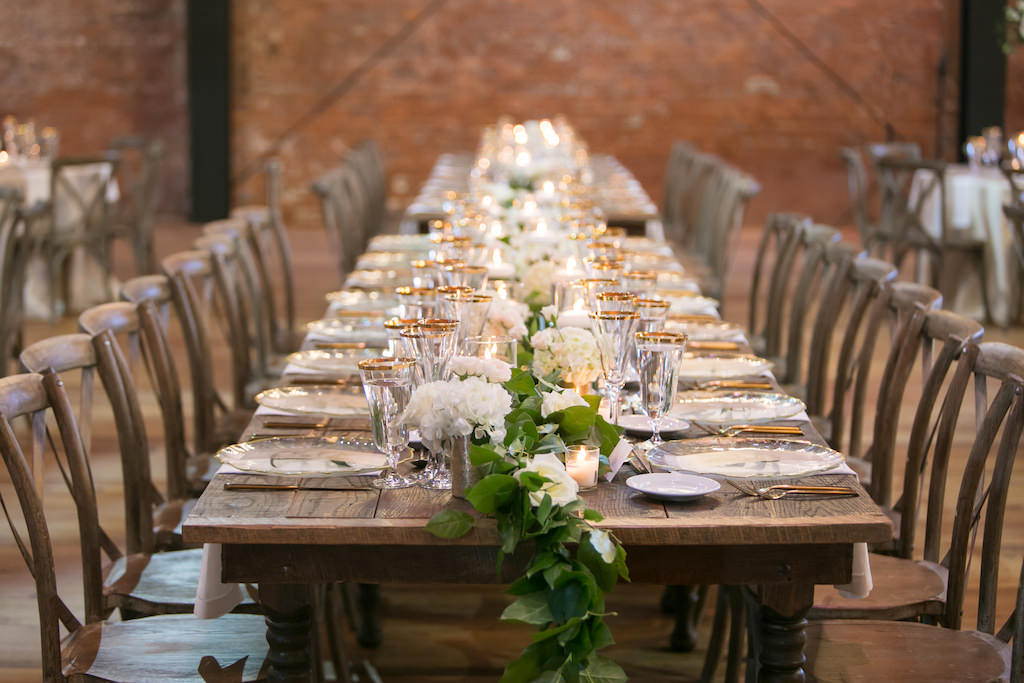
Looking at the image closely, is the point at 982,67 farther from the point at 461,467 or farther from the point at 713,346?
the point at 461,467

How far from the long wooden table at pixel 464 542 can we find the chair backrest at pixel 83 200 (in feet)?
18.2

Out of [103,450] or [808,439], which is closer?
[808,439]

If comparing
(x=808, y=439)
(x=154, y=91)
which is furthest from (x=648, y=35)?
(x=808, y=439)

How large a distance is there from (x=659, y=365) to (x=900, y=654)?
0.66 metres

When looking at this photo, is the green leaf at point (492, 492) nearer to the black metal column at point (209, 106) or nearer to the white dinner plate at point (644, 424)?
the white dinner plate at point (644, 424)

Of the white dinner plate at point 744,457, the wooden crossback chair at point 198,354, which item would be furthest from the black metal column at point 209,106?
the white dinner plate at point 744,457

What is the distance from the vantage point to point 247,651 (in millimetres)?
2240

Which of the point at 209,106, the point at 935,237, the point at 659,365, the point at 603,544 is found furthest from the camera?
the point at 209,106

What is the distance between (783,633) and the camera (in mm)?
2076

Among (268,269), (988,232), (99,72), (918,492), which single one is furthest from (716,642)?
(99,72)

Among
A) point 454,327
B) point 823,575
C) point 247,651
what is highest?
point 454,327

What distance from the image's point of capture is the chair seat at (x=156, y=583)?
2.47 m

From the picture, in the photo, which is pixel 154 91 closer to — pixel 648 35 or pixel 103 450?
pixel 648 35

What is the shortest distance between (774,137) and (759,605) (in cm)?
991
